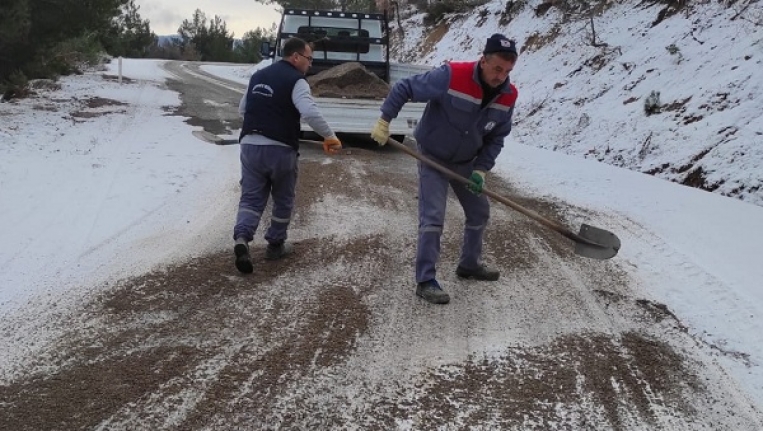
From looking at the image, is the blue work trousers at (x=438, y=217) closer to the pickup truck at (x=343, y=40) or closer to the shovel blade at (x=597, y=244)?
the shovel blade at (x=597, y=244)

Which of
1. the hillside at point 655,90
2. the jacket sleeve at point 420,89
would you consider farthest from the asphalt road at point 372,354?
the hillside at point 655,90

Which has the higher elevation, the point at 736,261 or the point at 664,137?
the point at 664,137

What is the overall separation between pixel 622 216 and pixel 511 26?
46.9 feet

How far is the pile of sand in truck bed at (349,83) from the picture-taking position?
31.1ft

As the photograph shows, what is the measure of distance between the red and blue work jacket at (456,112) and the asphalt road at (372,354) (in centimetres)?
94

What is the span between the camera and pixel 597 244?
451cm

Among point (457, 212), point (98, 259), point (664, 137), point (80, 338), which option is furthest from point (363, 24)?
point (80, 338)

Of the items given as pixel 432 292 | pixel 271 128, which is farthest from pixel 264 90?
pixel 432 292

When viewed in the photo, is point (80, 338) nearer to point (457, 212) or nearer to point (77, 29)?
point (457, 212)

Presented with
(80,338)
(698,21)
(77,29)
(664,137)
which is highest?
(698,21)

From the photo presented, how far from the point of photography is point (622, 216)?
20.5 ft

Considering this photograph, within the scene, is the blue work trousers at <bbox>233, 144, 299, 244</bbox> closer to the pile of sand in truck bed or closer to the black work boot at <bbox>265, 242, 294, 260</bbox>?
the black work boot at <bbox>265, 242, 294, 260</bbox>

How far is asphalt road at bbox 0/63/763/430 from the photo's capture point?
9.00 feet

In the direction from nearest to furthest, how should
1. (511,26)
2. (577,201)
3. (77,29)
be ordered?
(577,201) → (77,29) → (511,26)
